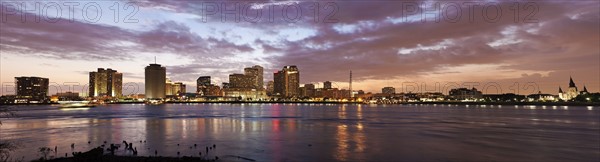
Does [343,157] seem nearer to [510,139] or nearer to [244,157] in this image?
[244,157]

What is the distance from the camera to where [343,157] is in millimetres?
33625

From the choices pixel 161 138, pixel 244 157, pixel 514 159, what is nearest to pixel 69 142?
pixel 161 138

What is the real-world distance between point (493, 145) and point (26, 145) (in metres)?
48.3

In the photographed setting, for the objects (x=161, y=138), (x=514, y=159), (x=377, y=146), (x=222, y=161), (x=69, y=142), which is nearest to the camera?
(x=222, y=161)

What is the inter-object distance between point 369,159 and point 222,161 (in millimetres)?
11888

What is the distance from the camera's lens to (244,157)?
3288 centimetres

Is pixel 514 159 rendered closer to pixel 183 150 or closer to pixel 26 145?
pixel 183 150

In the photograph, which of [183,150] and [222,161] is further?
[183,150]

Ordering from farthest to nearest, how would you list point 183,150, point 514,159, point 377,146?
point 377,146
point 183,150
point 514,159

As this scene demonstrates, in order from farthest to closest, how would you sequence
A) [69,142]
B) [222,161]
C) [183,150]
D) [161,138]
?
1. [161,138]
2. [69,142]
3. [183,150]
4. [222,161]

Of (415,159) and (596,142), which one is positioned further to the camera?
(596,142)

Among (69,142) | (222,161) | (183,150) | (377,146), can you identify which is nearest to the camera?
(222,161)

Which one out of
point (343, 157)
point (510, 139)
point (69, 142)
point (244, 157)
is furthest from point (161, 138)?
point (510, 139)

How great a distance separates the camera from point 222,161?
30016 mm
